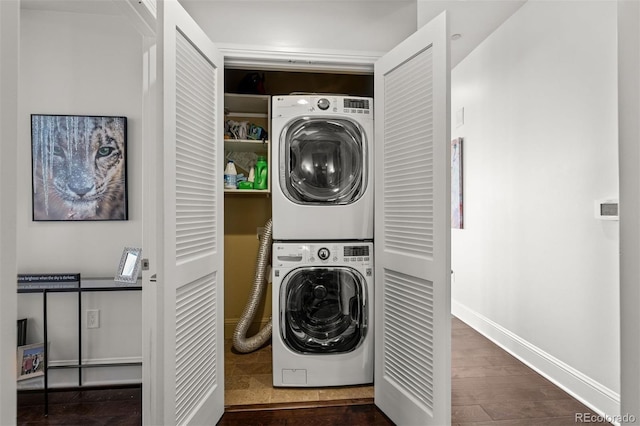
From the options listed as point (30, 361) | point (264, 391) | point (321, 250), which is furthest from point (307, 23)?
point (30, 361)

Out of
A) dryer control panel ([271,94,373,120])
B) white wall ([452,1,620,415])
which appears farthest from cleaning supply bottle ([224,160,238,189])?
white wall ([452,1,620,415])

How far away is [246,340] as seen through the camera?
2752 mm

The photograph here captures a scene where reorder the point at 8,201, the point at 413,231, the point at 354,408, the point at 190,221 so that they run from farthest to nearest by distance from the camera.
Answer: the point at 354,408
the point at 413,231
the point at 190,221
the point at 8,201

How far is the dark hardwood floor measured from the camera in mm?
1838

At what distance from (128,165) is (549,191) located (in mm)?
2808

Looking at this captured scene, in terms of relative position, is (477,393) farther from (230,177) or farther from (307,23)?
(307,23)

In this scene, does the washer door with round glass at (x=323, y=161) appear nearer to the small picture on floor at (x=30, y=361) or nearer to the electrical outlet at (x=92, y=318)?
the electrical outlet at (x=92, y=318)

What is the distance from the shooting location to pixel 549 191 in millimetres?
2303

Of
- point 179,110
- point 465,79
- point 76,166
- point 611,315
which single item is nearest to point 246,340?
point 76,166

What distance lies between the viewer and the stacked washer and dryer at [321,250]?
211 centimetres

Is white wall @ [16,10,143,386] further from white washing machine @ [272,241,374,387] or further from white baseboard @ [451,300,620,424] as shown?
white baseboard @ [451,300,620,424]

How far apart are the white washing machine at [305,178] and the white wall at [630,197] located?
141cm

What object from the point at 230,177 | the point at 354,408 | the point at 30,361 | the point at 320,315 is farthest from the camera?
the point at 230,177

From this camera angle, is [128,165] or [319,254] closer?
[319,254]
